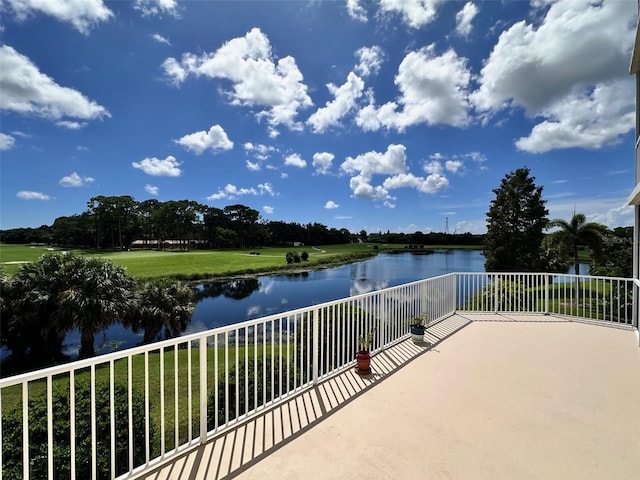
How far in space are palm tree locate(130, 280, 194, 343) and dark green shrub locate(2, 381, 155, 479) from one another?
8594 millimetres

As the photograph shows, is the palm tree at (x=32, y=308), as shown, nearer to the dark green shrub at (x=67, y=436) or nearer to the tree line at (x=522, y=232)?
the dark green shrub at (x=67, y=436)

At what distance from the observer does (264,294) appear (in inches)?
898

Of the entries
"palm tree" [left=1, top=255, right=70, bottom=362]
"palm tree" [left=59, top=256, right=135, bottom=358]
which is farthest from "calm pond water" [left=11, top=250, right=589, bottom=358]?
"palm tree" [left=59, top=256, right=135, bottom=358]

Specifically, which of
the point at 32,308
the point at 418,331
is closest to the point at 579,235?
the point at 418,331

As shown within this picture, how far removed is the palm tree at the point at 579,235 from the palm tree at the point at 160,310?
18.1 metres

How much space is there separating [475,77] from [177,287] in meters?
12.1

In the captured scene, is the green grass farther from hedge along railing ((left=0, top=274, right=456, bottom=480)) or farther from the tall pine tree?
the tall pine tree

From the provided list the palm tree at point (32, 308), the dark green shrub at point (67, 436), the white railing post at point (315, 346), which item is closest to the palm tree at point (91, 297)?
the palm tree at point (32, 308)

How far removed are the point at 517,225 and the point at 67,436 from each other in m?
21.1

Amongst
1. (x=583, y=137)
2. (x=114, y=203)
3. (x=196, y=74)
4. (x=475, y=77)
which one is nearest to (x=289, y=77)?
(x=196, y=74)

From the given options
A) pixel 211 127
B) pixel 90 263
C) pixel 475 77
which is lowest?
pixel 90 263

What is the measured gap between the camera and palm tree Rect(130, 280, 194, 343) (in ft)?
32.2

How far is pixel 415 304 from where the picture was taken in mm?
4910

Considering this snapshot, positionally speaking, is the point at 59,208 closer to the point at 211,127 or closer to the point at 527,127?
the point at 211,127
